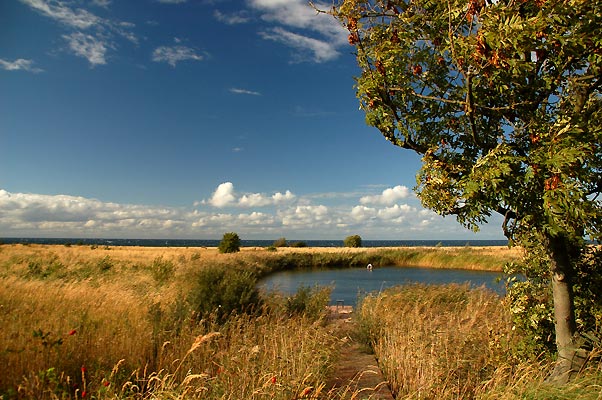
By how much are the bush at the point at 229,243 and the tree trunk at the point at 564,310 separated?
41.3m

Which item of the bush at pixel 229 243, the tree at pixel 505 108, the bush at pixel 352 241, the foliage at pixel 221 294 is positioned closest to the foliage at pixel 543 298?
the tree at pixel 505 108

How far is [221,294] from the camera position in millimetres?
9484

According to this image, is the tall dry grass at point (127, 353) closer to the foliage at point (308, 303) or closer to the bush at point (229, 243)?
the foliage at point (308, 303)

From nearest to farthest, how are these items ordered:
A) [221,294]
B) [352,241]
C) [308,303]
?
[221,294], [308,303], [352,241]

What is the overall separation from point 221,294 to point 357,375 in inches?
168

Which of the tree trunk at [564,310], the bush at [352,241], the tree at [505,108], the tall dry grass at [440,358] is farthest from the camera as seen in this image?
the bush at [352,241]

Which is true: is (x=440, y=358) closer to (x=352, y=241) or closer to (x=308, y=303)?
(x=308, y=303)

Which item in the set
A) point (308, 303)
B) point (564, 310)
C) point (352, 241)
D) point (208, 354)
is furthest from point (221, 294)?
point (352, 241)

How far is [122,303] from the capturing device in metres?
7.79

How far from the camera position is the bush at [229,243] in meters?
44.5

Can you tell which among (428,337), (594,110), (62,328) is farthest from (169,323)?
(594,110)

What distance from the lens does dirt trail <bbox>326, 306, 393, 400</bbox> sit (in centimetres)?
517

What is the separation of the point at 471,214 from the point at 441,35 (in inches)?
77.4

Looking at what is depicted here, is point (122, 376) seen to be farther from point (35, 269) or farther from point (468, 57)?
point (35, 269)
